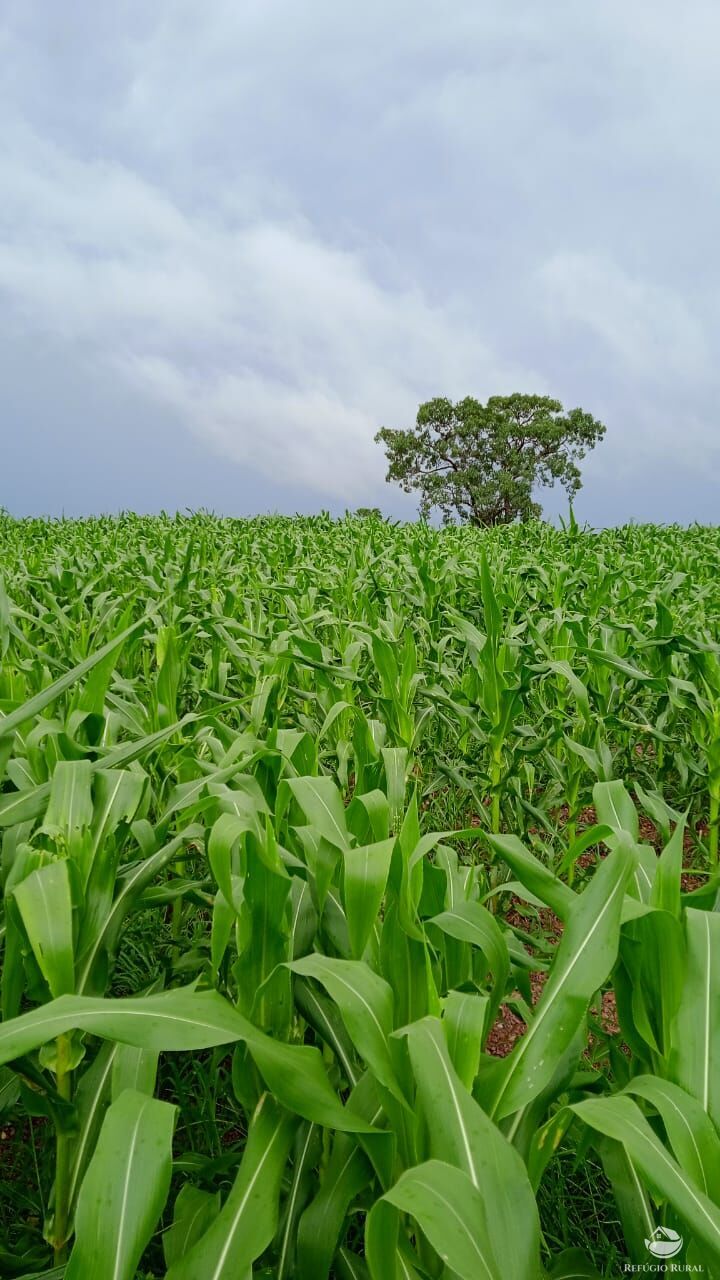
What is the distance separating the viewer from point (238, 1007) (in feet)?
3.96

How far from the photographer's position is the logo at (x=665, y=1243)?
36.2 inches

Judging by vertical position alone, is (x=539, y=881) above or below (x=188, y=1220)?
above

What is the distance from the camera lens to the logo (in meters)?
0.92

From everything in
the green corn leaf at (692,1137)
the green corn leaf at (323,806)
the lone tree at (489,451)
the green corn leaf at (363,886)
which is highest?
the lone tree at (489,451)

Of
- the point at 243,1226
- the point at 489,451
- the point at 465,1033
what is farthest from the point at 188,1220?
the point at 489,451

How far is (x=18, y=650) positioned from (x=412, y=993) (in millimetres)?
3655

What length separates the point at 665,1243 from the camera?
938 millimetres

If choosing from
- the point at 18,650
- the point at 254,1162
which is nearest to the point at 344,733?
the point at 18,650

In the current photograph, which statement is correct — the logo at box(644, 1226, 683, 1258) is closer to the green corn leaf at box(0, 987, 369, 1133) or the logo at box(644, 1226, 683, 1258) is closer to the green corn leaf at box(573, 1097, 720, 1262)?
the green corn leaf at box(573, 1097, 720, 1262)

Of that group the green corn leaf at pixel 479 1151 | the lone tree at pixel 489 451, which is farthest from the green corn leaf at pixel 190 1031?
the lone tree at pixel 489 451

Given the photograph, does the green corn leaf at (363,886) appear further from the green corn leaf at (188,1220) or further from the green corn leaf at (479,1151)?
the green corn leaf at (188,1220)

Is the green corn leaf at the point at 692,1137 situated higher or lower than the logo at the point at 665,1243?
higher

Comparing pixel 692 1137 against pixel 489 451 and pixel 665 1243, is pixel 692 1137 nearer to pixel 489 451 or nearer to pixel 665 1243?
pixel 665 1243

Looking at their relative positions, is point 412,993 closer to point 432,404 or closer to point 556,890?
point 556,890
